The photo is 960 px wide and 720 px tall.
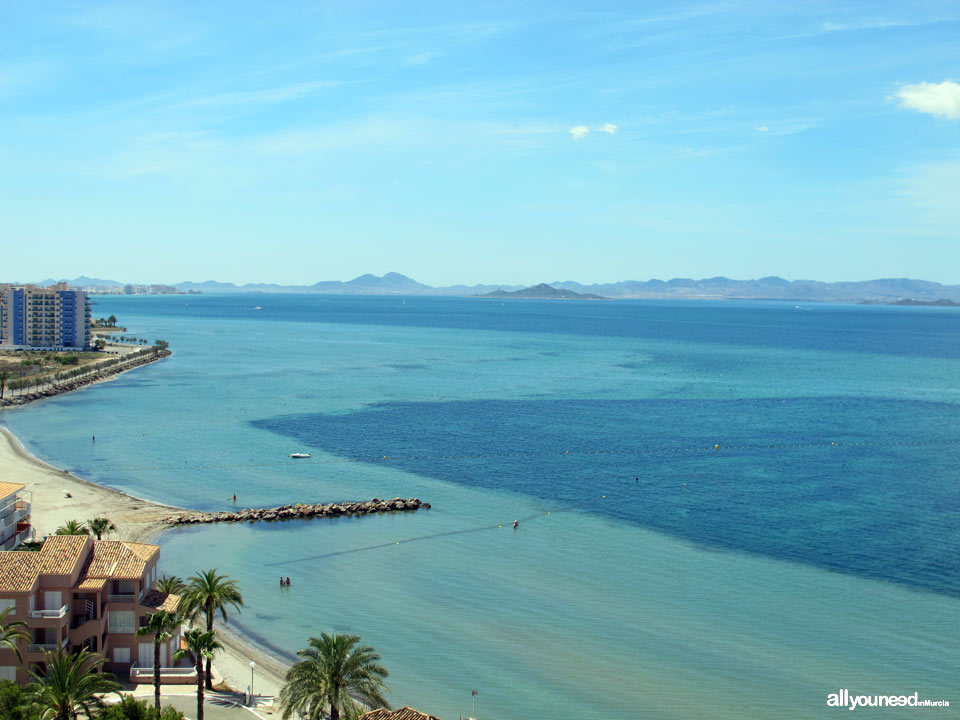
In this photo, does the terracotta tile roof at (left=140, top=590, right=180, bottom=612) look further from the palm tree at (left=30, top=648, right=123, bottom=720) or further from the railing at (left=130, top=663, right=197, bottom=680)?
the palm tree at (left=30, top=648, right=123, bottom=720)

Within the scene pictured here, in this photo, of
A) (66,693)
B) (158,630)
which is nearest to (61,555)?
(158,630)

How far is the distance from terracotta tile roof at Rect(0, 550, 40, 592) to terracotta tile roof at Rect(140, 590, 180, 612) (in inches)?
163

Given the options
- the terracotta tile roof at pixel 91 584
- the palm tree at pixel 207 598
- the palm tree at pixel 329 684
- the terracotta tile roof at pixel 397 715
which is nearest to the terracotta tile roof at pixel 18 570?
the terracotta tile roof at pixel 91 584

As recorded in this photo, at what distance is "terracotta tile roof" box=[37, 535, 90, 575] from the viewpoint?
2995cm

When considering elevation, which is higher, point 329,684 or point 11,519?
point 11,519

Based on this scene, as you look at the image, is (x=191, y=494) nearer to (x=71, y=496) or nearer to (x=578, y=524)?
(x=71, y=496)

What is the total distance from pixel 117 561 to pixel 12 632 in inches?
182

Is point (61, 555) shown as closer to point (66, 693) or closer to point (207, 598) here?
point (207, 598)

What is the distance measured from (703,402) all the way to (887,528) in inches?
1918

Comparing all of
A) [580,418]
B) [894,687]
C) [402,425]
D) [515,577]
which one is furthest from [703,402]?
[894,687]

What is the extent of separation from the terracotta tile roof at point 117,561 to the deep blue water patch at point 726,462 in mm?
29957

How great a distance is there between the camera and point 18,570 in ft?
97.8

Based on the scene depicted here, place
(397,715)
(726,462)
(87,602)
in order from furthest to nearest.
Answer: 1. (726,462)
2. (87,602)
3. (397,715)

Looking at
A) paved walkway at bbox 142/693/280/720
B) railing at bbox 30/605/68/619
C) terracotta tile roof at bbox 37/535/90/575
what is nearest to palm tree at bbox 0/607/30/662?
railing at bbox 30/605/68/619
